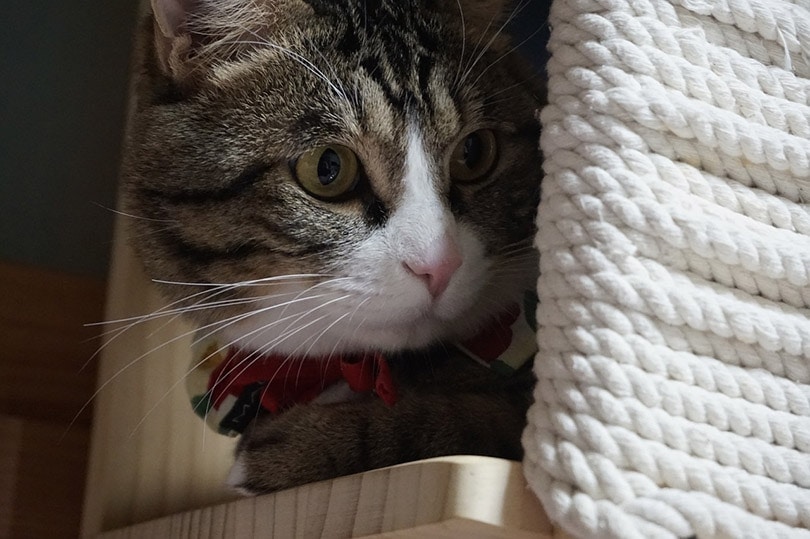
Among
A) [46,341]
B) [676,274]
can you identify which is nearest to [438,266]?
[676,274]

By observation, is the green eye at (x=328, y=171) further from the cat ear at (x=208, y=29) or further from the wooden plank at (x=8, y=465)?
the wooden plank at (x=8, y=465)

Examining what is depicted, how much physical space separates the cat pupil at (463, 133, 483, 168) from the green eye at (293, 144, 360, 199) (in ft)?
0.41

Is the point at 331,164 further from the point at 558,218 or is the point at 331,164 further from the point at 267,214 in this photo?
the point at 558,218

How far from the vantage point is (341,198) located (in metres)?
0.71

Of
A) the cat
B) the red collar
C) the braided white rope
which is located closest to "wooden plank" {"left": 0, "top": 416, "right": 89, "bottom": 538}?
the red collar

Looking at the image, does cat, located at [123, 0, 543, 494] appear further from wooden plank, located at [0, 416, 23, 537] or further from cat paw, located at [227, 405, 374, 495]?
wooden plank, located at [0, 416, 23, 537]

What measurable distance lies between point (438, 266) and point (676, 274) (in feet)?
0.77

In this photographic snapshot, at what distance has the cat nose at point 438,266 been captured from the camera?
66cm

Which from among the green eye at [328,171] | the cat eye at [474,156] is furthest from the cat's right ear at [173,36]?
the cat eye at [474,156]

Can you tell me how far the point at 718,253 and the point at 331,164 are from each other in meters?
0.37

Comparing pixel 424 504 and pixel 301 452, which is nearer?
pixel 424 504

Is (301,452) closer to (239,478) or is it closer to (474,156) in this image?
(239,478)

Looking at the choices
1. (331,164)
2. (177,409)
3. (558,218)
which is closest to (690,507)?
(558,218)

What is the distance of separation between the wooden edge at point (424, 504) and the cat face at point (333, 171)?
0.65ft
